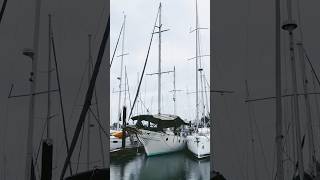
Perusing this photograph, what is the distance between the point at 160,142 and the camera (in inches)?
485

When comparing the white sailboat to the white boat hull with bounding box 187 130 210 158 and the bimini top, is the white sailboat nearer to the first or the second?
the bimini top

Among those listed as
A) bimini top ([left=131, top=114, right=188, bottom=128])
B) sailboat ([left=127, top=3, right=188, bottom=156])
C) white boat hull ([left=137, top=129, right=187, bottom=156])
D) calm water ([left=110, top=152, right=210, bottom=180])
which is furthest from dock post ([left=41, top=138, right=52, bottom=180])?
white boat hull ([left=137, top=129, right=187, bottom=156])

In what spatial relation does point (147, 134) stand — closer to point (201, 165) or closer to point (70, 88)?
point (201, 165)

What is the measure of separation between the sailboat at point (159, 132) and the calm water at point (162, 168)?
302 millimetres

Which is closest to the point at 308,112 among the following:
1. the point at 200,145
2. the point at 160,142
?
the point at 200,145

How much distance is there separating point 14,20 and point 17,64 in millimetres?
355

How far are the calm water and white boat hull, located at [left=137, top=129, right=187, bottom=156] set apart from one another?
0.21 m

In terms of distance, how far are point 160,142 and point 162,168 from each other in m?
1.91

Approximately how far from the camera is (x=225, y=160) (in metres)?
2.85

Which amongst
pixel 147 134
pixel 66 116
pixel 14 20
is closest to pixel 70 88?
pixel 66 116

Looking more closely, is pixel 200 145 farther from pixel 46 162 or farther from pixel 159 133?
pixel 46 162

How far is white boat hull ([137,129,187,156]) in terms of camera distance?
1185 centimetres

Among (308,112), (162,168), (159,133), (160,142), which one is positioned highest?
(308,112)

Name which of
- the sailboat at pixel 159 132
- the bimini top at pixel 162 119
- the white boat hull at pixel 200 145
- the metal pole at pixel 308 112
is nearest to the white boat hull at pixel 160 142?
the sailboat at pixel 159 132
